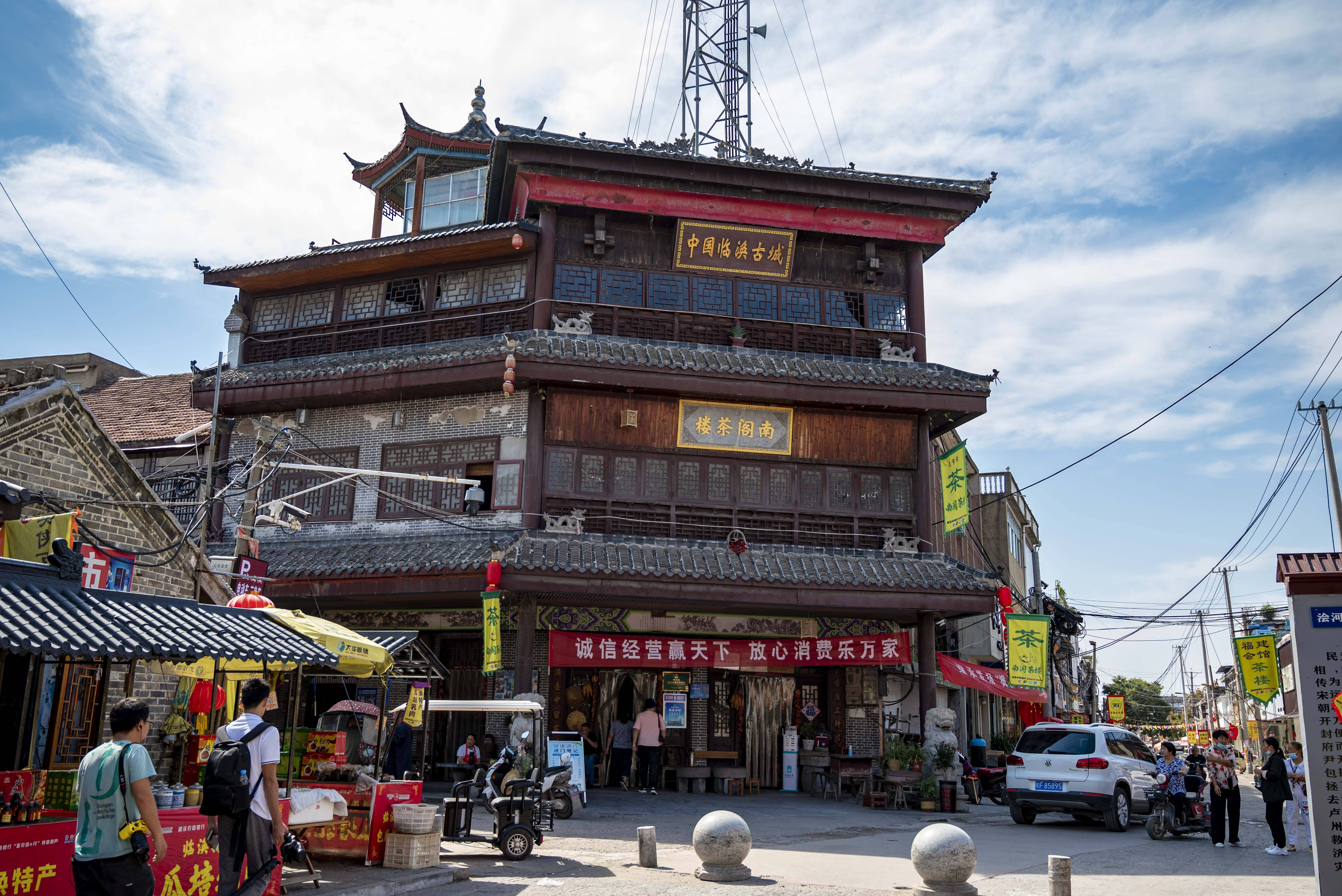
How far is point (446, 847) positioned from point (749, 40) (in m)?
20.5

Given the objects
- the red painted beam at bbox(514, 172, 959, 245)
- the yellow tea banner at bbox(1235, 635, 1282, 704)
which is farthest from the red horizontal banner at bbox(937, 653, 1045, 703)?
the red painted beam at bbox(514, 172, 959, 245)

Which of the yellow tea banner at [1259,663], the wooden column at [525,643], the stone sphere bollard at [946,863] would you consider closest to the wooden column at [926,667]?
the wooden column at [525,643]

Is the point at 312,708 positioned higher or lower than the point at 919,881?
higher

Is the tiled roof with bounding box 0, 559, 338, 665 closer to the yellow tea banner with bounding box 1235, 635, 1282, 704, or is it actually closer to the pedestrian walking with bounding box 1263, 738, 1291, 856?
the pedestrian walking with bounding box 1263, 738, 1291, 856

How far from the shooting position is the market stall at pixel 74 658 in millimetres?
7605

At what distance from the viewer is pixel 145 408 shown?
2616cm

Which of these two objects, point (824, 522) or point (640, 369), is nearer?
point (640, 369)

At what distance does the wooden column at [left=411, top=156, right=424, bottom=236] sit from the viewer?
87.1ft

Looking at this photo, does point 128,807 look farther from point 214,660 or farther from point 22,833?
point 214,660

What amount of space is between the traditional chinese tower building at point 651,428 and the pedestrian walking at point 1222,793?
5213 mm

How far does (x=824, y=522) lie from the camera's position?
69.0 feet

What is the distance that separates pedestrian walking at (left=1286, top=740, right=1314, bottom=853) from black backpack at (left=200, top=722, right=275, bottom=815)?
13817mm

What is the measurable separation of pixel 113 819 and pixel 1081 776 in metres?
14.8

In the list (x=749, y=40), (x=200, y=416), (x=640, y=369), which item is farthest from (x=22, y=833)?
(x=749, y=40)
